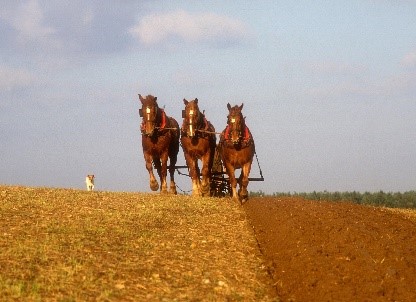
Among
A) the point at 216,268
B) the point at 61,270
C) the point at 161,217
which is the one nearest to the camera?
the point at 61,270

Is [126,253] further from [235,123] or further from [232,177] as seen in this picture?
[232,177]

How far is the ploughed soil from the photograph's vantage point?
10.3m

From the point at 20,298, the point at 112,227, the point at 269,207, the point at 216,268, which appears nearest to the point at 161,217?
the point at 112,227

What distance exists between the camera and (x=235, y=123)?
21.3 metres

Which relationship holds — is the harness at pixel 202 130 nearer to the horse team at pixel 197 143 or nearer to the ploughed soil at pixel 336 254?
the horse team at pixel 197 143

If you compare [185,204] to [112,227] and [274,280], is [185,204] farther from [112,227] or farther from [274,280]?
[274,280]

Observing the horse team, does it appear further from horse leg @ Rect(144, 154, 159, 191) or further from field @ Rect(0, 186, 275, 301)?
field @ Rect(0, 186, 275, 301)

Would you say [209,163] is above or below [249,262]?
above

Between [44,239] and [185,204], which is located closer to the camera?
[44,239]

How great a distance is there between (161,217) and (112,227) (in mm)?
2207

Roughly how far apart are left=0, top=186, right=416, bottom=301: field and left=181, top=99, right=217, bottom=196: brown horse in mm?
3956

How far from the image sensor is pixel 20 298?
9336 millimetres

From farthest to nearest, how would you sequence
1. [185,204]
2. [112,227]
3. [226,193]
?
[226,193] → [185,204] → [112,227]

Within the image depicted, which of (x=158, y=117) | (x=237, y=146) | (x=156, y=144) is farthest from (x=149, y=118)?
(x=237, y=146)
